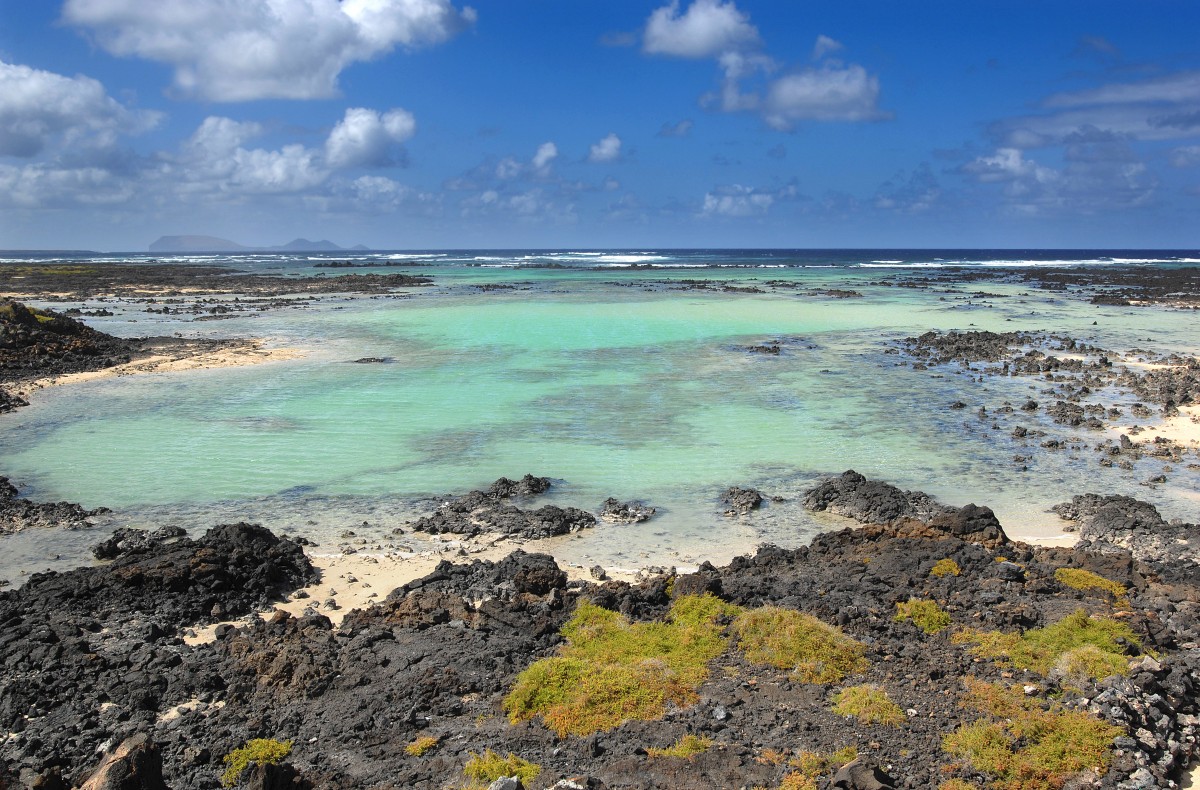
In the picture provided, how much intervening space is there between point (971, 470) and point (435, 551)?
9.70 m

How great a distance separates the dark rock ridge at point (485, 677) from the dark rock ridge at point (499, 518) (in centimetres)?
176

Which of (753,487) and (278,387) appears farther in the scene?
(278,387)

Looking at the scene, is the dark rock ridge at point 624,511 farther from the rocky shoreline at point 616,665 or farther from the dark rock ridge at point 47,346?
the dark rock ridge at point 47,346

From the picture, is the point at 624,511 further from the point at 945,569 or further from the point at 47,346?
the point at 47,346

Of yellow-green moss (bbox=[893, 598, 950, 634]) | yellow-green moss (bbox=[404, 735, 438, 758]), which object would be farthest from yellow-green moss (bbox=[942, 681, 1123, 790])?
yellow-green moss (bbox=[404, 735, 438, 758])

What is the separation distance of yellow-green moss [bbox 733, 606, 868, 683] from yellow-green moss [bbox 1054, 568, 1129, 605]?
112 inches

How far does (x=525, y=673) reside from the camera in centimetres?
671

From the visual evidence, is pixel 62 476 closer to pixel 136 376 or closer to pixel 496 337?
pixel 136 376

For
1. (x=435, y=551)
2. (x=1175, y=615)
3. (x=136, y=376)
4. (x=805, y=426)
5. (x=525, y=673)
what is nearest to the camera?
(x=525, y=673)

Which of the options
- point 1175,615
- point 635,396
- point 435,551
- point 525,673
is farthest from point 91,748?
point 635,396

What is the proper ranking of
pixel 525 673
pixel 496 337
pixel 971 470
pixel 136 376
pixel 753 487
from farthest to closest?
pixel 496 337 → pixel 136 376 → pixel 971 470 → pixel 753 487 → pixel 525 673

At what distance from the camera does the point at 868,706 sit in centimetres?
602

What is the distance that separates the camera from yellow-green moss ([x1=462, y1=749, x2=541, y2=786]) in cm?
540

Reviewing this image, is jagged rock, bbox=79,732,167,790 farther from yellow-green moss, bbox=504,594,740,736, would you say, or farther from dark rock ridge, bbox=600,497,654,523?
dark rock ridge, bbox=600,497,654,523
